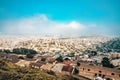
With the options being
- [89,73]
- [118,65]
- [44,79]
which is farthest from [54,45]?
[44,79]

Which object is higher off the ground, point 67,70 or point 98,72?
point 67,70

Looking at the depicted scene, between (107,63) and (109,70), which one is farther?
(107,63)

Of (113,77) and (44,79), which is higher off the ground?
(44,79)

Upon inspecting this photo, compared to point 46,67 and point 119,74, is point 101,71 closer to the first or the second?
point 119,74

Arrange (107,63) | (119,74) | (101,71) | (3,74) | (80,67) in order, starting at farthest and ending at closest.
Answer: (107,63), (80,67), (101,71), (119,74), (3,74)

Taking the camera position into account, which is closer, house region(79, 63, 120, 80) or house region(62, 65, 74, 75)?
house region(79, 63, 120, 80)

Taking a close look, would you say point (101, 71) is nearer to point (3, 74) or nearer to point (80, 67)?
point (80, 67)

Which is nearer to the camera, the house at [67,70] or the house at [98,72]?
the house at [98,72]

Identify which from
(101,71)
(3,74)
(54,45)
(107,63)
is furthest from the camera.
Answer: (54,45)

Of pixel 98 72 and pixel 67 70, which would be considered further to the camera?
pixel 98 72
